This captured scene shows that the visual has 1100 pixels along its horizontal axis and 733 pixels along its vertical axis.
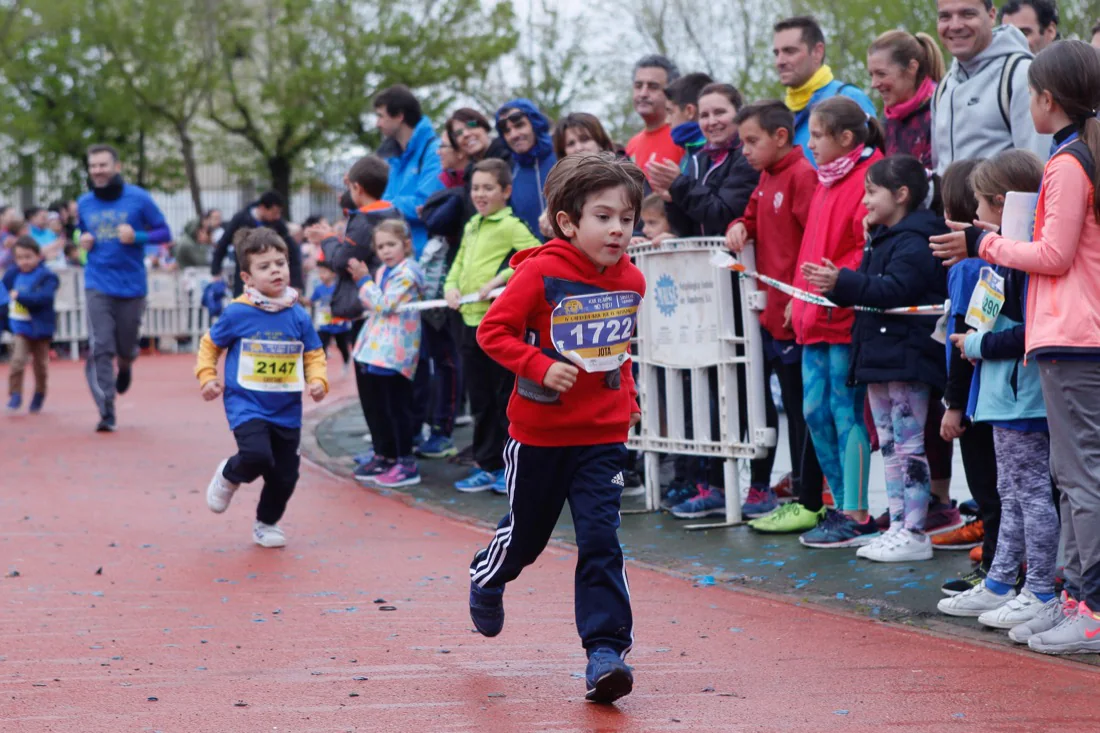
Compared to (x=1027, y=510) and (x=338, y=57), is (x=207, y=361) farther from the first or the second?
(x=338, y=57)

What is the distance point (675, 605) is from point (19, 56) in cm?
3301

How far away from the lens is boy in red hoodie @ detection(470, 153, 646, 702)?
5152mm

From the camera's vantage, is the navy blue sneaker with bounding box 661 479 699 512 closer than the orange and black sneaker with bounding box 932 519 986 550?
No

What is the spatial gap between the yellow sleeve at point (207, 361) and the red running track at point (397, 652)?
959 millimetres

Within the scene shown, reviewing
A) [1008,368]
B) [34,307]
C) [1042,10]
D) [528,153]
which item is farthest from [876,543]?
[34,307]

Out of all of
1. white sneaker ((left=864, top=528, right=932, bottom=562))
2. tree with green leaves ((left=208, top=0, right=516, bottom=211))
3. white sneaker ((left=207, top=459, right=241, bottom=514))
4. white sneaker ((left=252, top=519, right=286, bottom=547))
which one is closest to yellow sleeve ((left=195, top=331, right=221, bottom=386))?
white sneaker ((left=207, top=459, right=241, bottom=514))

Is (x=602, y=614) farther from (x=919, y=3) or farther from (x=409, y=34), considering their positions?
(x=409, y=34)

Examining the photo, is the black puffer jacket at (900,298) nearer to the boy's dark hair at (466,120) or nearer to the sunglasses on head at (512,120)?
the sunglasses on head at (512,120)

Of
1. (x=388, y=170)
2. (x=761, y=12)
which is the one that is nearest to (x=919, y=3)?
(x=761, y=12)

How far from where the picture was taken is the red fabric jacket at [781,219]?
316 inches

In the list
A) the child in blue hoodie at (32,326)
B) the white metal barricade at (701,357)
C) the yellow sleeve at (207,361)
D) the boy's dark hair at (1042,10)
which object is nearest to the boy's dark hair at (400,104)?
the white metal barricade at (701,357)

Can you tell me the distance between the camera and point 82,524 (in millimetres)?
8992

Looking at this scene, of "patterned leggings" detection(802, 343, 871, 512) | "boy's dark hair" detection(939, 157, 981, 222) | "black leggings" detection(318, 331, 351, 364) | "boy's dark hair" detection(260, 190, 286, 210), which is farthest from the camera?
"black leggings" detection(318, 331, 351, 364)

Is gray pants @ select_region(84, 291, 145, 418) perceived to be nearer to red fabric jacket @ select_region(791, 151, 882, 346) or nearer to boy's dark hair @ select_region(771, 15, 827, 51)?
boy's dark hair @ select_region(771, 15, 827, 51)
